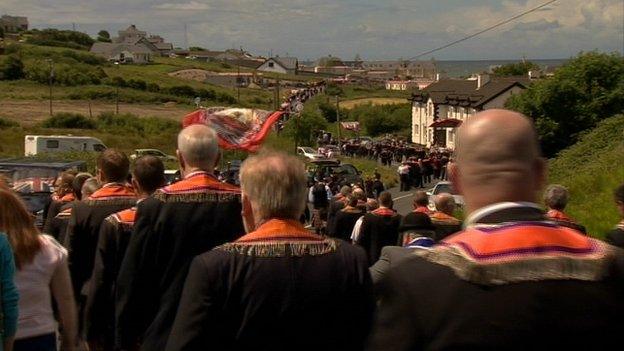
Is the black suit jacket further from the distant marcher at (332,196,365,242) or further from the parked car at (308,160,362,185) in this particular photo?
the parked car at (308,160,362,185)

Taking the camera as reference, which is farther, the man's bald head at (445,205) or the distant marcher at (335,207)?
A: the distant marcher at (335,207)

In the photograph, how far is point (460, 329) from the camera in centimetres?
260

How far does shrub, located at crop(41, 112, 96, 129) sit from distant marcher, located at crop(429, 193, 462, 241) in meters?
61.9

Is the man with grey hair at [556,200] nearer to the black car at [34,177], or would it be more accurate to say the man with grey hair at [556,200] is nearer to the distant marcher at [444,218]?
the distant marcher at [444,218]

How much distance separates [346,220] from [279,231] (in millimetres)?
9822

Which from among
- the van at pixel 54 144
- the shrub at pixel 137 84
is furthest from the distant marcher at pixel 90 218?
the shrub at pixel 137 84

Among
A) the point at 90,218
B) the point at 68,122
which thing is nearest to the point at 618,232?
the point at 90,218

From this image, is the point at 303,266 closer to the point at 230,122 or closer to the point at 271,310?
the point at 271,310

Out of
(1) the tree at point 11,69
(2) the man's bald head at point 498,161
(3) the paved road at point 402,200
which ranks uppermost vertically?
(1) the tree at point 11,69

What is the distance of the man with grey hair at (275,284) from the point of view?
378cm

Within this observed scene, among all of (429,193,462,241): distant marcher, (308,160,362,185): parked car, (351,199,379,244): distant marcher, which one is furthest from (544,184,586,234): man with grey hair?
(308,160,362,185): parked car

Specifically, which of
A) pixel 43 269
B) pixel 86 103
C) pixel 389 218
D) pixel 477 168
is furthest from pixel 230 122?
pixel 86 103

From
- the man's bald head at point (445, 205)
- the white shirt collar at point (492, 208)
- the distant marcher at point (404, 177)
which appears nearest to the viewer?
the white shirt collar at point (492, 208)

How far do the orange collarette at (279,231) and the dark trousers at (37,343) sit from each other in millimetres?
1980
